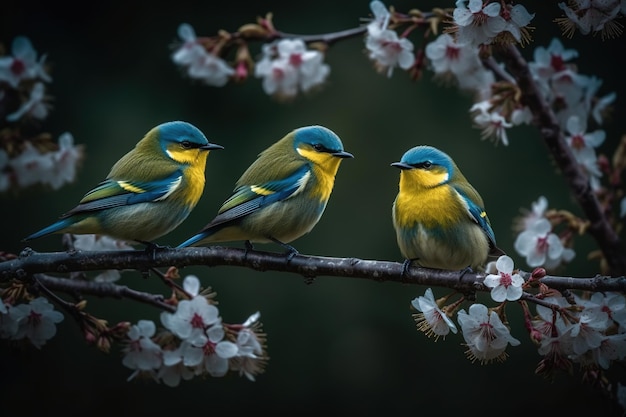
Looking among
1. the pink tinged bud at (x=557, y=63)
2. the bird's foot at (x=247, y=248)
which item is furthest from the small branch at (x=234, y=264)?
the pink tinged bud at (x=557, y=63)

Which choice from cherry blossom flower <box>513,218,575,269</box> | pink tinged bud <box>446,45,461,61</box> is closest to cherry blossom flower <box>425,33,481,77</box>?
pink tinged bud <box>446,45,461,61</box>

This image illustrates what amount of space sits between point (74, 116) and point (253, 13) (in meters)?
2.33

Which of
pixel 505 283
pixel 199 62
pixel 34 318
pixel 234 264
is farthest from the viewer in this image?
pixel 199 62

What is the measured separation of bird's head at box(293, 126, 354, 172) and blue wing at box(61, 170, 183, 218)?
58 centimetres

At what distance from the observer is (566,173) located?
3.83 metres

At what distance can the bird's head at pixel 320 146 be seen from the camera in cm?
370

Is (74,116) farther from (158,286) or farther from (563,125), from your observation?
(563,125)

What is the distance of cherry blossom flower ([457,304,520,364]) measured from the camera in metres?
2.88

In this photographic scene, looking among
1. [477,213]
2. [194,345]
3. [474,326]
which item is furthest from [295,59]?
[474,326]

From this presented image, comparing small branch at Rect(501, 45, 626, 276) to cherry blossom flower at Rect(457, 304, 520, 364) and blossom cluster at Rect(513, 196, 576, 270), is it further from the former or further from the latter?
cherry blossom flower at Rect(457, 304, 520, 364)

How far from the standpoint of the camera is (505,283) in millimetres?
2822

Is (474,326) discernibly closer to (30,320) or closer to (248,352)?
(248,352)

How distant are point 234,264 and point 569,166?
5.41ft

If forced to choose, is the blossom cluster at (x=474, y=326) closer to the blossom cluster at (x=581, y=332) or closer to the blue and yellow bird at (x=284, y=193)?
the blossom cluster at (x=581, y=332)
